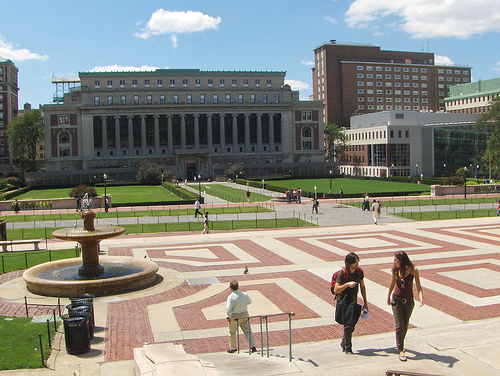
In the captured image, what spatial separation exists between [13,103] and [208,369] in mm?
153122

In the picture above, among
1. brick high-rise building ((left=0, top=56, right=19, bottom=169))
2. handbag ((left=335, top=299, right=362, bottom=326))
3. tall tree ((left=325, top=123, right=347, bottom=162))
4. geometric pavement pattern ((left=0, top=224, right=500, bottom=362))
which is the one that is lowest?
geometric pavement pattern ((left=0, top=224, right=500, bottom=362))

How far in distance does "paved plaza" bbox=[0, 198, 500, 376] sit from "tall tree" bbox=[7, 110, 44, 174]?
340 feet

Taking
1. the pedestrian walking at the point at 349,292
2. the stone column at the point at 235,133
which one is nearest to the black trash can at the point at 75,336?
the pedestrian walking at the point at 349,292

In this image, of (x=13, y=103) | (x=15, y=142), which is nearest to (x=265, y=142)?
(x=15, y=142)

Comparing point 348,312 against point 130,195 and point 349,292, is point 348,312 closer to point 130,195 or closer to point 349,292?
point 349,292

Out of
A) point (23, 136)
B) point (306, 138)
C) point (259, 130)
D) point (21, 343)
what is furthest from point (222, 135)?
point (21, 343)

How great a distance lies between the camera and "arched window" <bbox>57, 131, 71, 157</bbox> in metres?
126

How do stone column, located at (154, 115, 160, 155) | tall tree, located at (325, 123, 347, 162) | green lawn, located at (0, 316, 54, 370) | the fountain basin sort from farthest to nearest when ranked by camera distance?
tall tree, located at (325, 123, 347, 162)
stone column, located at (154, 115, 160, 155)
the fountain basin
green lawn, located at (0, 316, 54, 370)

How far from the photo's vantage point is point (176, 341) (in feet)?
44.7

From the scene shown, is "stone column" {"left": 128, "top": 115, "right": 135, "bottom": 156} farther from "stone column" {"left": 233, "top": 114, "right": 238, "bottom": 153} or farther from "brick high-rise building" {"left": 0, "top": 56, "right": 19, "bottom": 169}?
"brick high-rise building" {"left": 0, "top": 56, "right": 19, "bottom": 169}

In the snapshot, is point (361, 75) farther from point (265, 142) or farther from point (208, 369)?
point (208, 369)

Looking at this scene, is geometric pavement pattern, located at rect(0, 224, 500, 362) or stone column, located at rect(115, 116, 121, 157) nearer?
geometric pavement pattern, located at rect(0, 224, 500, 362)

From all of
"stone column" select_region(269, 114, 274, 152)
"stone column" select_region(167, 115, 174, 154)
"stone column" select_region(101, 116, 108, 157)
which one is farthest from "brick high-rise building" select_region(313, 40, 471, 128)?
"stone column" select_region(101, 116, 108, 157)

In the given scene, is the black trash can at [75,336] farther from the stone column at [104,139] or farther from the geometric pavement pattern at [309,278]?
the stone column at [104,139]
